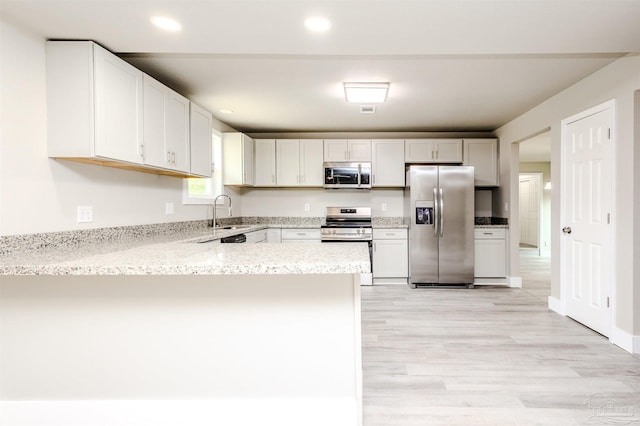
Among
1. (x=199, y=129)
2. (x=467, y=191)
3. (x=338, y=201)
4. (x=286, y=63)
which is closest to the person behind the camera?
(x=286, y=63)

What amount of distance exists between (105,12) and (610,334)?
429 cm

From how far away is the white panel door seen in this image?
114 inches

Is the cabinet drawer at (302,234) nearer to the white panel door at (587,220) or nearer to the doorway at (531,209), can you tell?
the white panel door at (587,220)

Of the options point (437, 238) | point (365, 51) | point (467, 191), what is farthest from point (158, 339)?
point (467, 191)

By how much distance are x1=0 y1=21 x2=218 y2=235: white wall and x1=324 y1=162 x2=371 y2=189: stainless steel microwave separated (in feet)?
10.1

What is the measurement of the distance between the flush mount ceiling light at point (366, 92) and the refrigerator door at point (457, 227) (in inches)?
63.1

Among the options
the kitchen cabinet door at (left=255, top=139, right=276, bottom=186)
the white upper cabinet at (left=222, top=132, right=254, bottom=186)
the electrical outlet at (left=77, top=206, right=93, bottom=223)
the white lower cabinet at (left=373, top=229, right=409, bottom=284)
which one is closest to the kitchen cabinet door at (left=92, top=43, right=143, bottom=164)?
the electrical outlet at (left=77, top=206, right=93, bottom=223)

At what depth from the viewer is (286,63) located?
2.80 m

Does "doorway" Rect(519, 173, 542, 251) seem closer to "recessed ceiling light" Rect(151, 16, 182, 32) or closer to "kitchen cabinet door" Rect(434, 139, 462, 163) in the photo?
"kitchen cabinet door" Rect(434, 139, 462, 163)

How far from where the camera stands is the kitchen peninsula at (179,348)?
1700mm

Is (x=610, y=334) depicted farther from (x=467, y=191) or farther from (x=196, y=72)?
(x=196, y=72)

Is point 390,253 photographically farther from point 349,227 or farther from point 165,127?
point 165,127

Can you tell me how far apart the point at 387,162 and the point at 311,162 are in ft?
3.75

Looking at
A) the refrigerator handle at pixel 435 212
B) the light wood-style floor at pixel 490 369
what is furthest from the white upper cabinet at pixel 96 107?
the refrigerator handle at pixel 435 212
